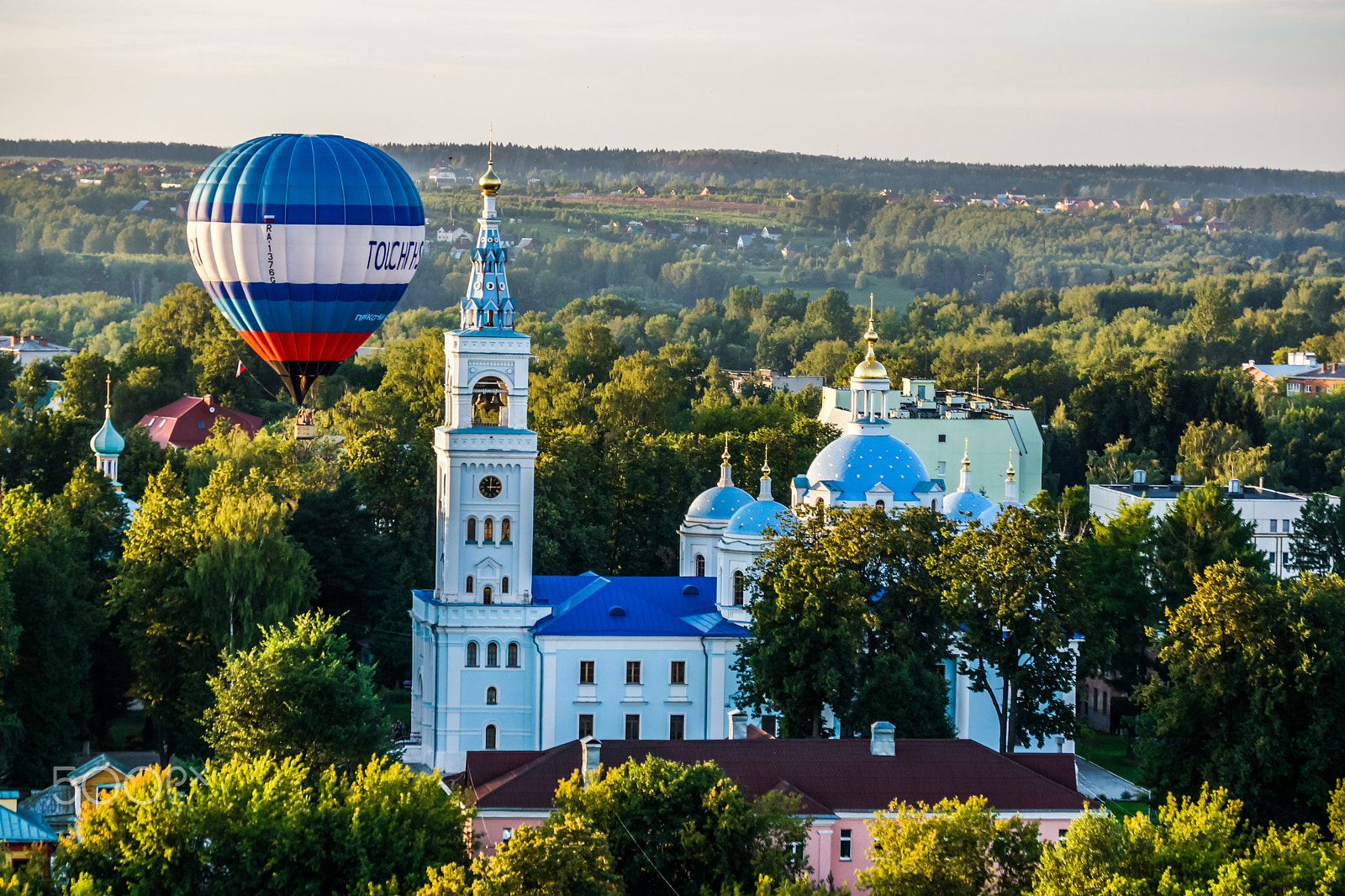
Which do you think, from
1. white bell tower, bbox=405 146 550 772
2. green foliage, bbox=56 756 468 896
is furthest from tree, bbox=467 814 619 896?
white bell tower, bbox=405 146 550 772

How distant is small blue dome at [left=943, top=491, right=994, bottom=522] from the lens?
58.8 m

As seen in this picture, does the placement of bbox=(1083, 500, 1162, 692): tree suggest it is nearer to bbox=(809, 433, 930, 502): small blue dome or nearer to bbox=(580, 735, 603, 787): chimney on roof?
bbox=(809, 433, 930, 502): small blue dome

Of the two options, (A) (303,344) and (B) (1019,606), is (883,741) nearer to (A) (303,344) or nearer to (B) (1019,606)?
(B) (1019,606)

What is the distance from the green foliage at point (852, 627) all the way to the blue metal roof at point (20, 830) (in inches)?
649

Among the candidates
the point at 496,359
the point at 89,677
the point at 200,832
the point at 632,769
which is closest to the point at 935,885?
the point at 632,769

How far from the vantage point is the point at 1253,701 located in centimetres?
4875

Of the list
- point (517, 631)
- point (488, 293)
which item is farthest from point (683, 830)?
point (488, 293)

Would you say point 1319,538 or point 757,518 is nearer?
point 757,518

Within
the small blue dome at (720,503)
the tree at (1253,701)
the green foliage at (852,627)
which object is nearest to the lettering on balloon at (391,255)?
the small blue dome at (720,503)

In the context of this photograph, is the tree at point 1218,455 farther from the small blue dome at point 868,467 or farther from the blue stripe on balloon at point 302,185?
the blue stripe on balloon at point 302,185

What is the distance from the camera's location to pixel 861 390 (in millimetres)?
63844

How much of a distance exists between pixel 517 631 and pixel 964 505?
457 inches

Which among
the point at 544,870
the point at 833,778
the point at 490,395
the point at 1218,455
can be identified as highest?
the point at 490,395

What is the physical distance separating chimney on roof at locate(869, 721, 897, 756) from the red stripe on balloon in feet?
60.1
